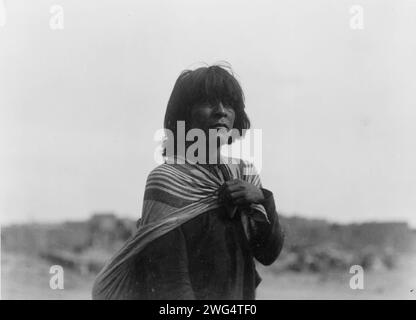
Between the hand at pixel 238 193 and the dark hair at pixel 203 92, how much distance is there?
12.2 inches

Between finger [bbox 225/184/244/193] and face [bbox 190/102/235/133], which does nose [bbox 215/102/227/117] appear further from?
finger [bbox 225/184/244/193]

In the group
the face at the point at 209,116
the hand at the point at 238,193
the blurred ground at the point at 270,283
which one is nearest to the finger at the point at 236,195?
the hand at the point at 238,193

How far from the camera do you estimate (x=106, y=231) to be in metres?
3.75

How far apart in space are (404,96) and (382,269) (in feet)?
2.78

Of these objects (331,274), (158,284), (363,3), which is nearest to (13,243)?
(158,284)

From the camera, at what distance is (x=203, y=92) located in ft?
11.9

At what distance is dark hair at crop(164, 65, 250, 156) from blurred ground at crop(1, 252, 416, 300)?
770mm

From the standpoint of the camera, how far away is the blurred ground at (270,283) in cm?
377

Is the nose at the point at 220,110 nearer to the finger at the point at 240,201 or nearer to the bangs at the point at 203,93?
the bangs at the point at 203,93

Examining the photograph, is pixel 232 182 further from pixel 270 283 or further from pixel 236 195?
pixel 270 283

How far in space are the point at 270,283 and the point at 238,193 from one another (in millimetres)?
515

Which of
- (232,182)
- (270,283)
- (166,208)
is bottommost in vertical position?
(270,283)

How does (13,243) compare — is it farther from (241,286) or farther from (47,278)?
(241,286)

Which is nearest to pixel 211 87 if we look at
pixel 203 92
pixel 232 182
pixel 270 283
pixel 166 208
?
pixel 203 92
